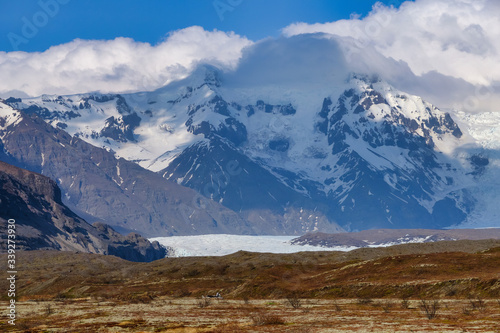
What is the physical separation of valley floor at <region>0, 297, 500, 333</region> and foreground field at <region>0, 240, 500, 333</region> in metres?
0.09

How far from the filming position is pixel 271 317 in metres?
66.7

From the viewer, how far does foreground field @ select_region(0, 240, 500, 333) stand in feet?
209

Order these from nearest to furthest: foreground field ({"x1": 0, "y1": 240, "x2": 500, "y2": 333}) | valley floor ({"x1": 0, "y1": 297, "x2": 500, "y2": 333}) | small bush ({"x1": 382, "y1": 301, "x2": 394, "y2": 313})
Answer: valley floor ({"x1": 0, "y1": 297, "x2": 500, "y2": 333}) → foreground field ({"x1": 0, "y1": 240, "x2": 500, "y2": 333}) → small bush ({"x1": 382, "y1": 301, "x2": 394, "y2": 313})

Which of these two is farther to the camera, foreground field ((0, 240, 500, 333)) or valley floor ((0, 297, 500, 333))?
foreground field ((0, 240, 500, 333))

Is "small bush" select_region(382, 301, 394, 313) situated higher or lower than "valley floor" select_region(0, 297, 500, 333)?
lower

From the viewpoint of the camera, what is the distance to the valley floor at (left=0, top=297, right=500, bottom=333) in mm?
60316

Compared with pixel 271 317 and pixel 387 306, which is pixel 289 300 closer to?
pixel 387 306

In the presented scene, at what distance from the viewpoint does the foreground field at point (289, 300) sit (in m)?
63.8

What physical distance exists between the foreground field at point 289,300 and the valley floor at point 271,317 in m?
0.09

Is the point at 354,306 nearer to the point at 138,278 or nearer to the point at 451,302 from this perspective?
the point at 451,302

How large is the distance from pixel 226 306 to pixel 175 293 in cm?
3749

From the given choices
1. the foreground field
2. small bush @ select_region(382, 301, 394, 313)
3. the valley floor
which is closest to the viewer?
the valley floor

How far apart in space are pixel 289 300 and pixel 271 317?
22.0 meters

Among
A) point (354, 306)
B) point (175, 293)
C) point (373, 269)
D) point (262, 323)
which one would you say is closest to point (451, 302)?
point (354, 306)
